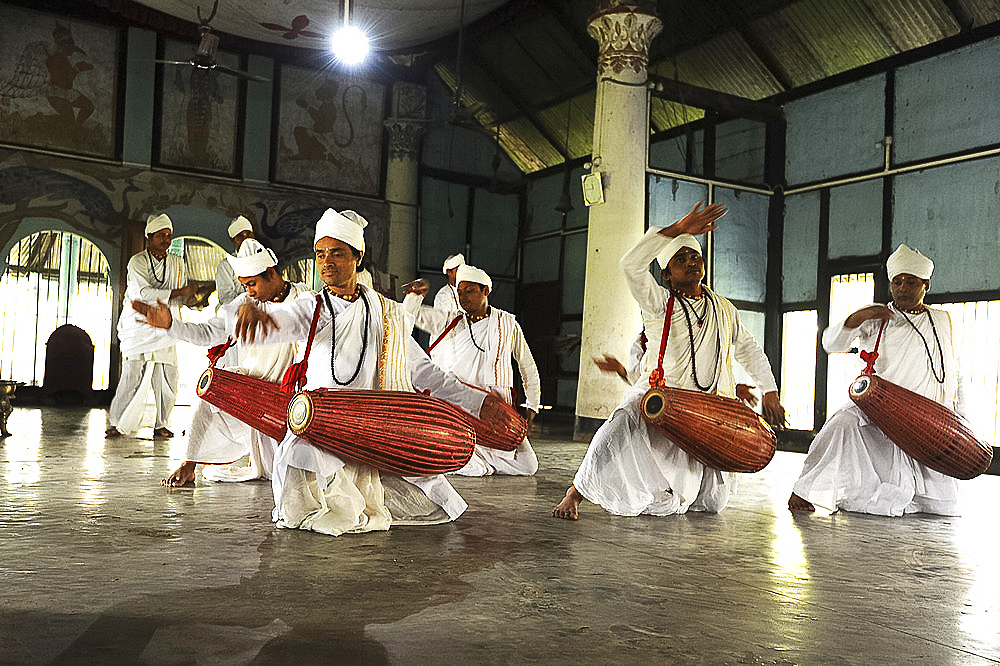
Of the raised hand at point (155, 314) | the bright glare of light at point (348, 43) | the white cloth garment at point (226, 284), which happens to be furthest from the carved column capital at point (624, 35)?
the raised hand at point (155, 314)

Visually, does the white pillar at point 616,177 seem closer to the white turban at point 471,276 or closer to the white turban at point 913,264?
the white turban at point 471,276

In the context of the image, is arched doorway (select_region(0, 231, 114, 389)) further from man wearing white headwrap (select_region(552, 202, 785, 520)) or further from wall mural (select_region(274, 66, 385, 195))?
man wearing white headwrap (select_region(552, 202, 785, 520))

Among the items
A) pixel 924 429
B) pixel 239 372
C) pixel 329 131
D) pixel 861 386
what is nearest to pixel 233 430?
pixel 239 372

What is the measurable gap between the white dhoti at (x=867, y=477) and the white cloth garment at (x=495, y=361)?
214cm

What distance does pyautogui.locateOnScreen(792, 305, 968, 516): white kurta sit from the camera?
5305 mm

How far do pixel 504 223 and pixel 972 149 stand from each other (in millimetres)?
8097

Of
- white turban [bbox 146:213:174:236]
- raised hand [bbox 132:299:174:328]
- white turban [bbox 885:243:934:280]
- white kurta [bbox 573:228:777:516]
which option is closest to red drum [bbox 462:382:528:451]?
white kurta [bbox 573:228:777:516]

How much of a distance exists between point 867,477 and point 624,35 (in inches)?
247

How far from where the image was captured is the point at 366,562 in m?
3.28

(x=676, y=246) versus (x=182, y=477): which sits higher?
(x=676, y=246)

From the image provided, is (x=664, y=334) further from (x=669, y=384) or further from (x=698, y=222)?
(x=698, y=222)

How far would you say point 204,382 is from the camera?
502 centimetres

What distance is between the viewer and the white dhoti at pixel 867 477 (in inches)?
208

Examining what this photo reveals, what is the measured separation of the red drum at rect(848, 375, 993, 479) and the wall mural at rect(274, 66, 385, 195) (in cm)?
1033
